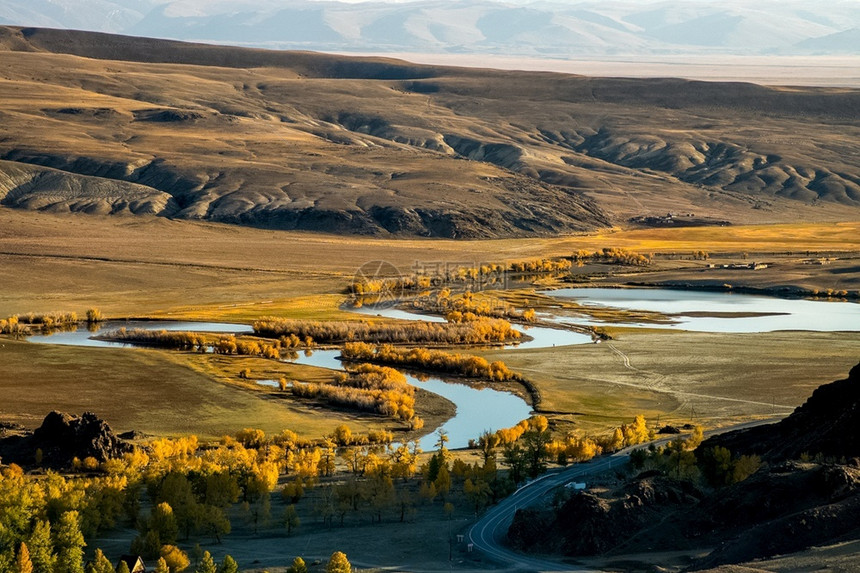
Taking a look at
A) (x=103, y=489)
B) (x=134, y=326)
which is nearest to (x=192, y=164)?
(x=134, y=326)

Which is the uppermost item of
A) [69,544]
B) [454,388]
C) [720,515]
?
[720,515]

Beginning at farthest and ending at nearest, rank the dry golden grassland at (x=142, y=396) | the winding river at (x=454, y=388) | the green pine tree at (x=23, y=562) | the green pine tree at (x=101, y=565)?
1. the winding river at (x=454, y=388)
2. the dry golden grassland at (x=142, y=396)
3. the green pine tree at (x=23, y=562)
4. the green pine tree at (x=101, y=565)

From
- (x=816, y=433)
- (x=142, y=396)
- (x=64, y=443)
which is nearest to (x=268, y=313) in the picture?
(x=142, y=396)

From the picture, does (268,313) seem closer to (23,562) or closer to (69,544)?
(69,544)

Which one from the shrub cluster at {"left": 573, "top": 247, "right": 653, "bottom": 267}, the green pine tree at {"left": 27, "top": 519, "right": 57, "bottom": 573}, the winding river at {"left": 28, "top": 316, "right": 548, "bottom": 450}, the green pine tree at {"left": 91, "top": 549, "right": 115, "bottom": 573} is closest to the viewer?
the green pine tree at {"left": 91, "top": 549, "right": 115, "bottom": 573}

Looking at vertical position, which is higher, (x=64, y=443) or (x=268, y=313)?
(x=64, y=443)

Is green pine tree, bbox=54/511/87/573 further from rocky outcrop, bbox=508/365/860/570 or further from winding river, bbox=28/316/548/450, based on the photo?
winding river, bbox=28/316/548/450

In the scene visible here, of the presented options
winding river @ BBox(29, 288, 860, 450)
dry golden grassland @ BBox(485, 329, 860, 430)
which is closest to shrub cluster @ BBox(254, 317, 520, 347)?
winding river @ BBox(29, 288, 860, 450)

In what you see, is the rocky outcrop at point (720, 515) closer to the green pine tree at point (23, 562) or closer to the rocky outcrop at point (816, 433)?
the rocky outcrop at point (816, 433)

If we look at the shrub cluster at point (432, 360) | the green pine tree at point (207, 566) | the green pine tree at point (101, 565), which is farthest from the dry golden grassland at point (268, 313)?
the green pine tree at point (207, 566)
